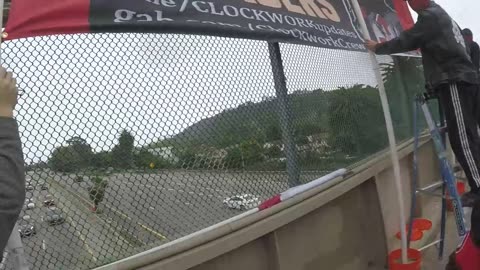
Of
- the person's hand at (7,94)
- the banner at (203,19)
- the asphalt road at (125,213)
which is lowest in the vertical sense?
the asphalt road at (125,213)

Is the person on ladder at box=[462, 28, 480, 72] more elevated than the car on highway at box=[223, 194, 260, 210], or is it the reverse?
the person on ladder at box=[462, 28, 480, 72]

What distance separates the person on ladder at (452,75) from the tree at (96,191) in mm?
2804

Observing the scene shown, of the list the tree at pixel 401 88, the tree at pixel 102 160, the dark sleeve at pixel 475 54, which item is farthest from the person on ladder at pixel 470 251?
the tree at pixel 102 160

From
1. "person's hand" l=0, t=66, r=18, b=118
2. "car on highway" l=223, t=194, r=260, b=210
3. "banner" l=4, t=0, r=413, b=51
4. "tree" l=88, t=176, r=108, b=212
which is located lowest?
"car on highway" l=223, t=194, r=260, b=210

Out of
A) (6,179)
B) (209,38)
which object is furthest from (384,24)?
(6,179)

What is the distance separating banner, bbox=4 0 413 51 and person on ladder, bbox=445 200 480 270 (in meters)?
1.74

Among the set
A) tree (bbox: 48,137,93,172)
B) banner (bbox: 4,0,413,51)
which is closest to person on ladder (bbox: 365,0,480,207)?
banner (bbox: 4,0,413,51)

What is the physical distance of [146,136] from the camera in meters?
2.53

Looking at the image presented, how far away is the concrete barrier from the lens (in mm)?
2703

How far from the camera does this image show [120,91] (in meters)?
2.42

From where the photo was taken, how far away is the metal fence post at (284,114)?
3.69 meters

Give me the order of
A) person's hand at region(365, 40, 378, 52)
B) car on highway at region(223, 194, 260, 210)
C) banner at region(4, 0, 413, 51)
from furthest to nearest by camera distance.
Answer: person's hand at region(365, 40, 378, 52)
car on highway at region(223, 194, 260, 210)
banner at region(4, 0, 413, 51)

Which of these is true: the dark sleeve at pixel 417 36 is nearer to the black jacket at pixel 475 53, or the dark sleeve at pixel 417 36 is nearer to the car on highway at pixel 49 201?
the black jacket at pixel 475 53

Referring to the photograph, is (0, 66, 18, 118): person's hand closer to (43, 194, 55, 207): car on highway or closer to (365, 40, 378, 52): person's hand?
(43, 194, 55, 207): car on highway
